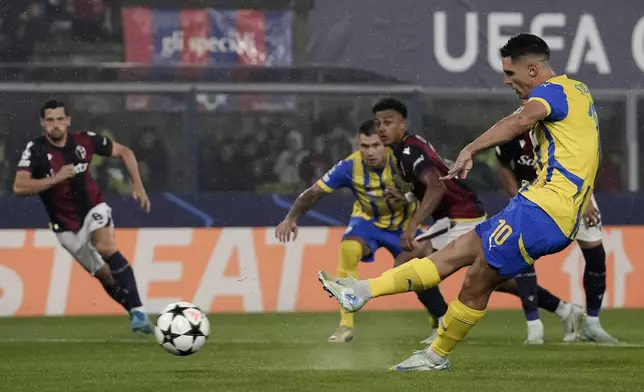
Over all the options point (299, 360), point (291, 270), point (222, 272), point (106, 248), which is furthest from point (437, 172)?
point (222, 272)

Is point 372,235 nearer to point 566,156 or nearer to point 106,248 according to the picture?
point 106,248

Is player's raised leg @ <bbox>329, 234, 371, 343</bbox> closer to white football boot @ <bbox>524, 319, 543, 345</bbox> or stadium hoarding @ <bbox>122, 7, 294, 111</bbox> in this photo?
white football boot @ <bbox>524, 319, 543, 345</bbox>

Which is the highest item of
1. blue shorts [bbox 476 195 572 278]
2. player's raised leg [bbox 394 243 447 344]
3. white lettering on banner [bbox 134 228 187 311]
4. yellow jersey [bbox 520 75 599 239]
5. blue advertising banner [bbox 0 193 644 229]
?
yellow jersey [bbox 520 75 599 239]

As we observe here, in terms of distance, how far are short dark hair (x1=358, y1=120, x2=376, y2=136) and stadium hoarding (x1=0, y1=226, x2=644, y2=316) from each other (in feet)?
12.2

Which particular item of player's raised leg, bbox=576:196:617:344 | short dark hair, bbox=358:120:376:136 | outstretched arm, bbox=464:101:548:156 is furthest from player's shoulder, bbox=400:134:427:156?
outstretched arm, bbox=464:101:548:156

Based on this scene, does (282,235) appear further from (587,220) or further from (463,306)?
(463,306)

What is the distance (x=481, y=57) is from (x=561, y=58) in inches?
40.3

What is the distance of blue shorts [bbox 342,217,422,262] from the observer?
41.7ft

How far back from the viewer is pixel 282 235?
482 inches

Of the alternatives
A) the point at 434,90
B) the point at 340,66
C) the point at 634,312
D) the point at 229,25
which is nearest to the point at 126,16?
the point at 229,25

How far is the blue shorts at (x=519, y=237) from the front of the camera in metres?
8.28

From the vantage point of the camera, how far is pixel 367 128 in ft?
41.4

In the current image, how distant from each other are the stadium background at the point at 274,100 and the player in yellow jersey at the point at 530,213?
764cm

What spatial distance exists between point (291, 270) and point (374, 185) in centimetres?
369
